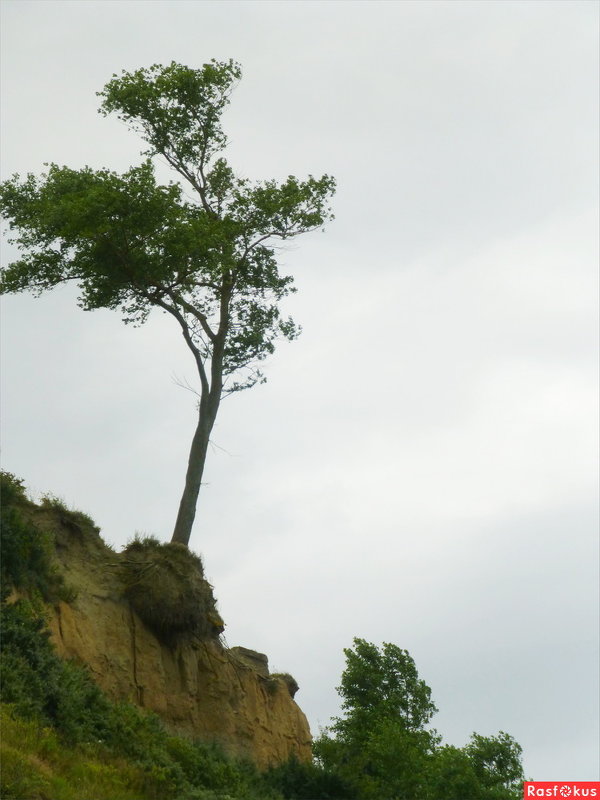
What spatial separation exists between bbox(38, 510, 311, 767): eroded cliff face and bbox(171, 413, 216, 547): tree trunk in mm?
2317

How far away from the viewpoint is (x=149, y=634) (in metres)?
27.6

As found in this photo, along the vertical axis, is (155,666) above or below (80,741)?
above

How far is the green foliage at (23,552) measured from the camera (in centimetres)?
2400

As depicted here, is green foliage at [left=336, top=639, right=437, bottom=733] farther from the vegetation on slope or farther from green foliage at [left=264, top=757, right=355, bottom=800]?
green foliage at [left=264, top=757, right=355, bottom=800]

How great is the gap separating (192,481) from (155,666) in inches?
239

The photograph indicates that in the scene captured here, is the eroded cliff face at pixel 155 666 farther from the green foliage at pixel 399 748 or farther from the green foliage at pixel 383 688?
the green foliage at pixel 383 688

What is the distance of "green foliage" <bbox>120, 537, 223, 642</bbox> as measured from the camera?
2766 cm

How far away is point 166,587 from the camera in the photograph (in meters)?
27.7

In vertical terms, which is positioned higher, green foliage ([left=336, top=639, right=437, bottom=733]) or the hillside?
green foliage ([left=336, top=639, right=437, bottom=733])

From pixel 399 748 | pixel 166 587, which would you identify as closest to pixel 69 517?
pixel 166 587

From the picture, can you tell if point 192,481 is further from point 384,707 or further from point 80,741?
point 384,707

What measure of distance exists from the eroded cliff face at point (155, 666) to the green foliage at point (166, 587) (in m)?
0.29

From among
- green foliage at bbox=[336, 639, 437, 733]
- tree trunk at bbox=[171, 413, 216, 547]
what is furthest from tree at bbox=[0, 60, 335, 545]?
green foliage at bbox=[336, 639, 437, 733]

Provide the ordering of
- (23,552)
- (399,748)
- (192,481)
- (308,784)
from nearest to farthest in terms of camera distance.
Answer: (23,552) < (308,784) < (192,481) < (399,748)
